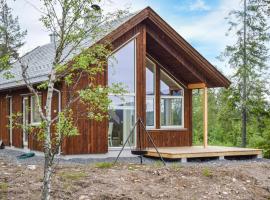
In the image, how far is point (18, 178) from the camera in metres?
9.66

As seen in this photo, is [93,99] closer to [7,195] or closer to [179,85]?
[7,195]

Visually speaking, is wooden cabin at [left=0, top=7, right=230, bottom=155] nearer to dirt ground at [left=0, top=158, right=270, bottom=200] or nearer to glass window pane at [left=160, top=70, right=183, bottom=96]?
glass window pane at [left=160, top=70, right=183, bottom=96]

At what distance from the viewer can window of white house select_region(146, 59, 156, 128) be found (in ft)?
53.6

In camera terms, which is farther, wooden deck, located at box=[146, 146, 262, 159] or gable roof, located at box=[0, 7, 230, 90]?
gable roof, located at box=[0, 7, 230, 90]

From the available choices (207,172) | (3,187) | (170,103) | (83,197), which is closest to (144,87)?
(170,103)

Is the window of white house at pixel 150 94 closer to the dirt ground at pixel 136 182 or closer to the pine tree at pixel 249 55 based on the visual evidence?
the dirt ground at pixel 136 182

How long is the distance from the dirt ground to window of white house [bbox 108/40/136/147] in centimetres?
352

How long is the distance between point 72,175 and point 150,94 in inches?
273

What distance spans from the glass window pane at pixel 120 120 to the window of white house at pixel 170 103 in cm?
168

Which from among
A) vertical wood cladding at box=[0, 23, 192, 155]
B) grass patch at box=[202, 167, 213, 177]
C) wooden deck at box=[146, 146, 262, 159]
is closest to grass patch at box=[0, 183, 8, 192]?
vertical wood cladding at box=[0, 23, 192, 155]

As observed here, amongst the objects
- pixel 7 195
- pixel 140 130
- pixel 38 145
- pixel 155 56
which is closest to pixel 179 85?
pixel 155 56

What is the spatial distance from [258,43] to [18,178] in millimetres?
16124

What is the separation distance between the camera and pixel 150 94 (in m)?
16.5

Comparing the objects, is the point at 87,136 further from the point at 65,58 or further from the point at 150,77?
the point at 65,58
